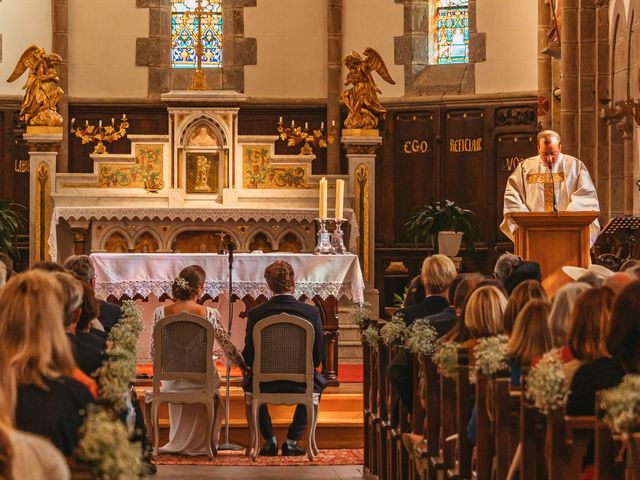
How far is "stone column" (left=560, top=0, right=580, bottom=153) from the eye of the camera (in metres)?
14.2

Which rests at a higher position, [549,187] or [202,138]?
[202,138]

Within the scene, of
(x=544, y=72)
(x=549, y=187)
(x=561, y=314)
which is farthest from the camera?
(x=544, y=72)

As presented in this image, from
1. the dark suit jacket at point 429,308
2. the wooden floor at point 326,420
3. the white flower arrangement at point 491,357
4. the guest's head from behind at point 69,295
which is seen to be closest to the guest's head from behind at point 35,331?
the guest's head from behind at point 69,295

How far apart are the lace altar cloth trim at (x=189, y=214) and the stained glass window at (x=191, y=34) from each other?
492 centimetres

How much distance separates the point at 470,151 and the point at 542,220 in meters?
8.62

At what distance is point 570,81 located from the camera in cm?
1420

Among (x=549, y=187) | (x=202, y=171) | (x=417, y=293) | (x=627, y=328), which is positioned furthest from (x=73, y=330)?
(x=202, y=171)

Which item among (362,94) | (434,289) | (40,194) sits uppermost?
(362,94)

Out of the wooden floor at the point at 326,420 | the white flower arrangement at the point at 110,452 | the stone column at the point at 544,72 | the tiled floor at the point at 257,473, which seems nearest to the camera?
the white flower arrangement at the point at 110,452

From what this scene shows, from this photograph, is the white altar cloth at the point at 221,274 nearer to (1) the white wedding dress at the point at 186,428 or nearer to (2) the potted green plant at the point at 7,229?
(1) the white wedding dress at the point at 186,428

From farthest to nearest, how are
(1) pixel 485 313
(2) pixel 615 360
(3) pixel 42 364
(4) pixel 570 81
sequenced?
(4) pixel 570 81 → (1) pixel 485 313 → (2) pixel 615 360 → (3) pixel 42 364

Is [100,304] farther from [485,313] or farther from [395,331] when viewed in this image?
[485,313]

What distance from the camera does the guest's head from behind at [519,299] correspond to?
569cm

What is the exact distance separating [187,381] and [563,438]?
15.1ft
